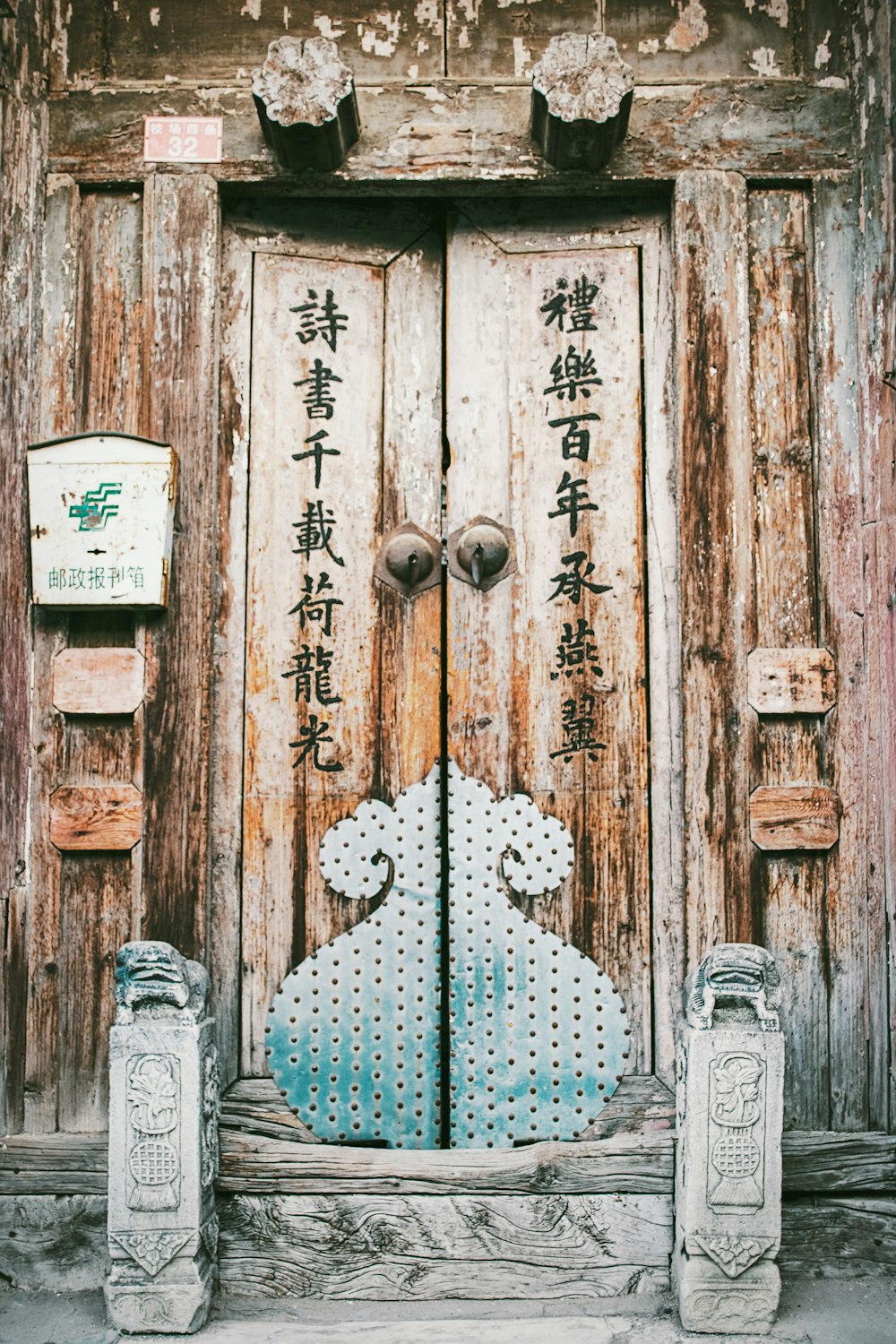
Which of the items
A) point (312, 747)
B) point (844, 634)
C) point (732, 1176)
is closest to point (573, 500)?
point (844, 634)

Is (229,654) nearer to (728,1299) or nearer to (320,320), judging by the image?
(320,320)

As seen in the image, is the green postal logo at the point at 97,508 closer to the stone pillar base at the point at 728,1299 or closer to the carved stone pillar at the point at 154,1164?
the carved stone pillar at the point at 154,1164

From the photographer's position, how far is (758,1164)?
3.05 meters

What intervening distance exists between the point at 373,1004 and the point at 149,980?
0.78 metres

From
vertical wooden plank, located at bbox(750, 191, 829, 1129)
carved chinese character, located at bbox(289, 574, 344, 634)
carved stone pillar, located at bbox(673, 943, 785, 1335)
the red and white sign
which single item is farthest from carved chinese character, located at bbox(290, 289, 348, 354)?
carved stone pillar, located at bbox(673, 943, 785, 1335)

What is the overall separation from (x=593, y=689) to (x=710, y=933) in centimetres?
82

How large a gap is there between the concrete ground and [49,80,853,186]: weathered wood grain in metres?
3.33

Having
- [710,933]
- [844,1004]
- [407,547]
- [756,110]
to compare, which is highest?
[756,110]

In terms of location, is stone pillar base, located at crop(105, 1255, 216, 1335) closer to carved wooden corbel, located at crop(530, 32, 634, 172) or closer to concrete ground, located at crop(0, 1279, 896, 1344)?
concrete ground, located at crop(0, 1279, 896, 1344)

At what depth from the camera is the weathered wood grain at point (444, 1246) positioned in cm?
332

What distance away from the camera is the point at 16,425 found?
3562 millimetres

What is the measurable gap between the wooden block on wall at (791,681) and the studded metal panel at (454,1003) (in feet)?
2.46

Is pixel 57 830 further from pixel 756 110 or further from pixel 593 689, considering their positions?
pixel 756 110

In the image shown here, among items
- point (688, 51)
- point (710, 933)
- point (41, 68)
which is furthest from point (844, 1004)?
point (41, 68)
